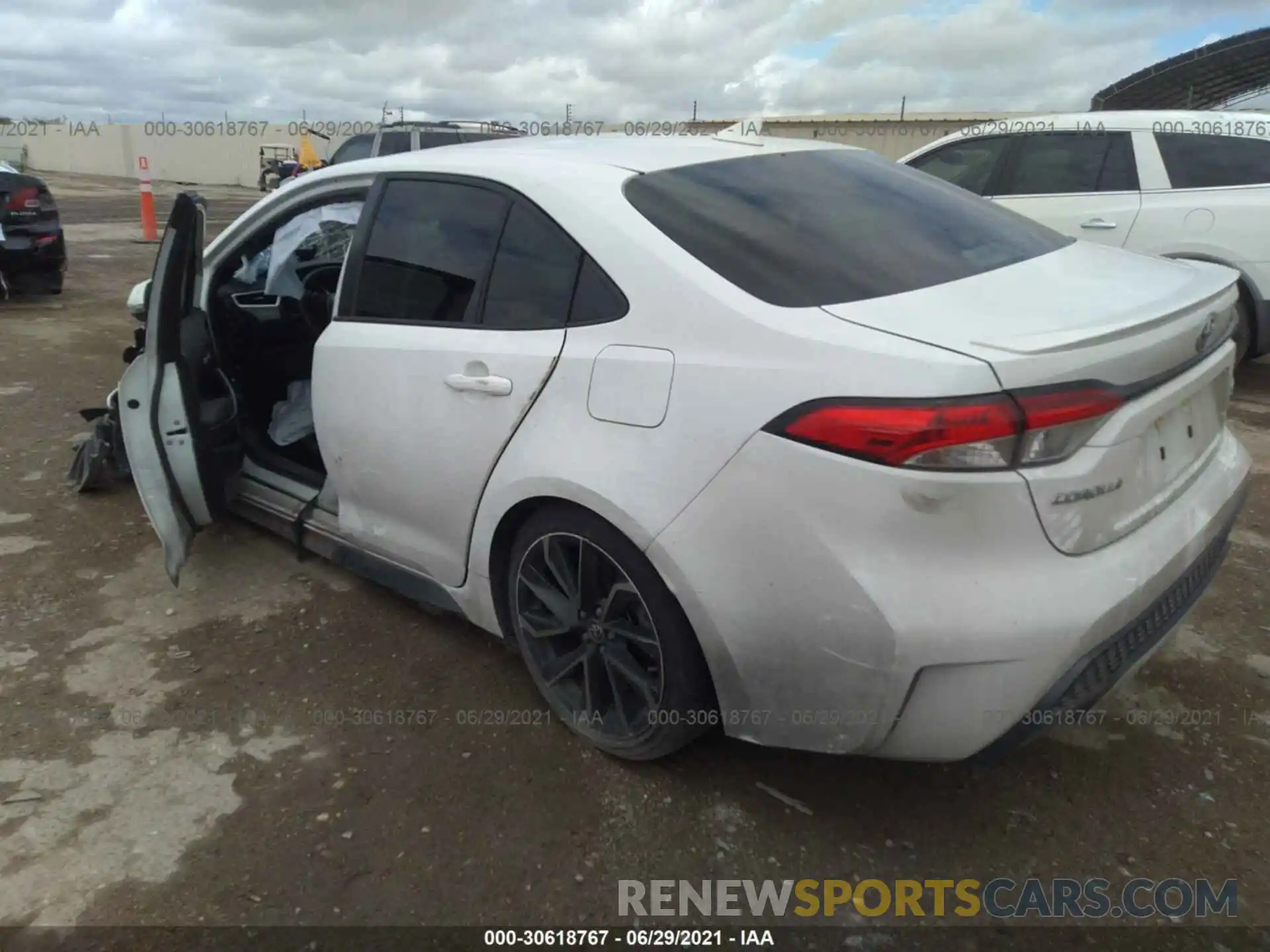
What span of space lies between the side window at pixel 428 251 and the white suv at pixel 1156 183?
379 centimetres

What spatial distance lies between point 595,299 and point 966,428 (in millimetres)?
987

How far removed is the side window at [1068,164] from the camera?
5934 mm

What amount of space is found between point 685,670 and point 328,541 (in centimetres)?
166

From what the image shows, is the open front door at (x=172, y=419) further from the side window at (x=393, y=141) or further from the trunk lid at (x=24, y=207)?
the side window at (x=393, y=141)

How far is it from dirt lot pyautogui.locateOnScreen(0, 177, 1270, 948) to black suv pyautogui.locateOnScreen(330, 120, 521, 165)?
30.9 ft

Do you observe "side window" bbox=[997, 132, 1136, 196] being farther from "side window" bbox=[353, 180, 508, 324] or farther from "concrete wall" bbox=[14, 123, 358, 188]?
"concrete wall" bbox=[14, 123, 358, 188]

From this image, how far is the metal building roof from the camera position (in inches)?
622

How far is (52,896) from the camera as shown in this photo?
6.84ft

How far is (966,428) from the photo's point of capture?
1.73m

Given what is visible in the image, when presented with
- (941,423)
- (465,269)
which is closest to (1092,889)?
(941,423)

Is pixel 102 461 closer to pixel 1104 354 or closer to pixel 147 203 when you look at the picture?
pixel 1104 354

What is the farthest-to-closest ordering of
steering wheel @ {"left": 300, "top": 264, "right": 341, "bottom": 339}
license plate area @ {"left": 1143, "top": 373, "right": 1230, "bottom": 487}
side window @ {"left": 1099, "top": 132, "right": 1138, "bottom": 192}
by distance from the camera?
side window @ {"left": 1099, "top": 132, "right": 1138, "bottom": 192}, steering wheel @ {"left": 300, "top": 264, "right": 341, "bottom": 339}, license plate area @ {"left": 1143, "top": 373, "right": 1230, "bottom": 487}

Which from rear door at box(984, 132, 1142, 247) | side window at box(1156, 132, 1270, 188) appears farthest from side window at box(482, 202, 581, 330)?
side window at box(1156, 132, 1270, 188)

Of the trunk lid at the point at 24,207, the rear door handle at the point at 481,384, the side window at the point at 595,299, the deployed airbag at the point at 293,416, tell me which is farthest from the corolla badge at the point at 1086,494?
the trunk lid at the point at 24,207
